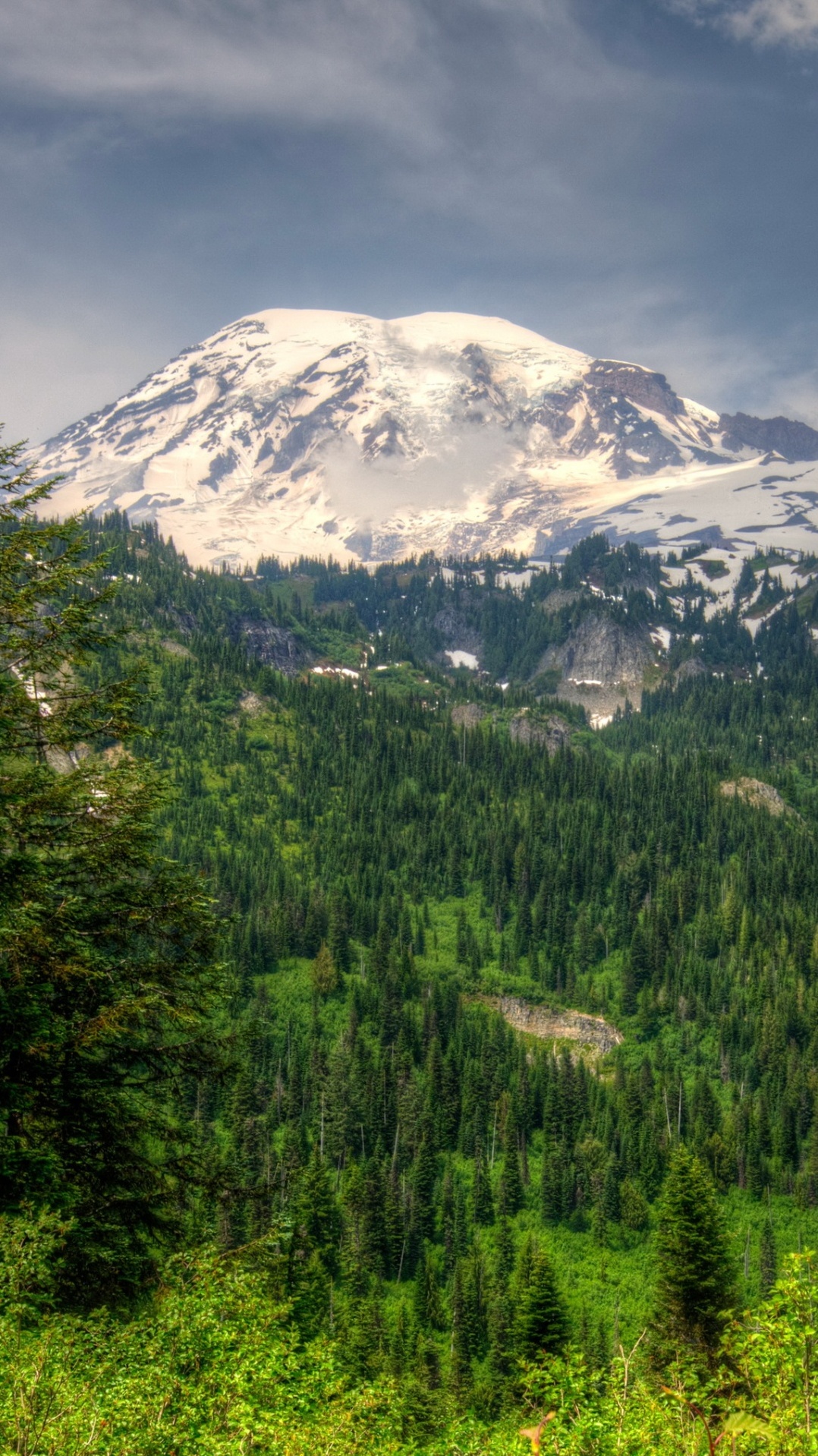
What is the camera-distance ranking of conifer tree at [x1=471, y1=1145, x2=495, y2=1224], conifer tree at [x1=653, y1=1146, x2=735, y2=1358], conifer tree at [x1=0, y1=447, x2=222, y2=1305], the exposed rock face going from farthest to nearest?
the exposed rock face → conifer tree at [x1=471, y1=1145, x2=495, y2=1224] → conifer tree at [x1=653, y1=1146, x2=735, y2=1358] → conifer tree at [x1=0, y1=447, x2=222, y2=1305]

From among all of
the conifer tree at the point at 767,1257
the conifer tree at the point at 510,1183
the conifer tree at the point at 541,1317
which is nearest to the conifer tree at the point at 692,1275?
the conifer tree at the point at 541,1317

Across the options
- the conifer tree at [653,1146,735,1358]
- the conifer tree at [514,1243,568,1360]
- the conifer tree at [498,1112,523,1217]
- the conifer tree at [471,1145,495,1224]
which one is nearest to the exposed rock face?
the conifer tree at [498,1112,523,1217]

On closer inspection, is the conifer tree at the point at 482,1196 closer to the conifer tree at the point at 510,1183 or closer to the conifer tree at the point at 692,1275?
the conifer tree at the point at 510,1183

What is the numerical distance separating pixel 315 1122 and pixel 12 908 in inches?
5509

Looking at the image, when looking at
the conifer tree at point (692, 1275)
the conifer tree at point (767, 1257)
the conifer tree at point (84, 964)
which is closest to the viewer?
the conifer tree at point (84, 964)

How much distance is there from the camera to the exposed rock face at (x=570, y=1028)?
193m

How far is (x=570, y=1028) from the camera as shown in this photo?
197 metres

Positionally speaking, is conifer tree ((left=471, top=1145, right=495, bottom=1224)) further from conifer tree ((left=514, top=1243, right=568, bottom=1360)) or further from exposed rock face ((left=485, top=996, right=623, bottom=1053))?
conifer tree ((left=514, top=1243, right=568, bottom=1360))

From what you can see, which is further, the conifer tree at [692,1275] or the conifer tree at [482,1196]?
the conifer tree at [482,1196]

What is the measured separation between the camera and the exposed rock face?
193 metres

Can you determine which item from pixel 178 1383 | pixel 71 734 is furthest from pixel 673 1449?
pixel 71 734

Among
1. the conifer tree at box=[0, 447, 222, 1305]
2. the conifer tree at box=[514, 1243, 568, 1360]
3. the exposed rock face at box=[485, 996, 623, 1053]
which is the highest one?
the conifer tree at box=[0, 447, 222, 1305]

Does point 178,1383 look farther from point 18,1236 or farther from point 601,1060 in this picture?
point 601,1060

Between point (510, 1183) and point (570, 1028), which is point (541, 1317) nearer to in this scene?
point (510, 1183)
